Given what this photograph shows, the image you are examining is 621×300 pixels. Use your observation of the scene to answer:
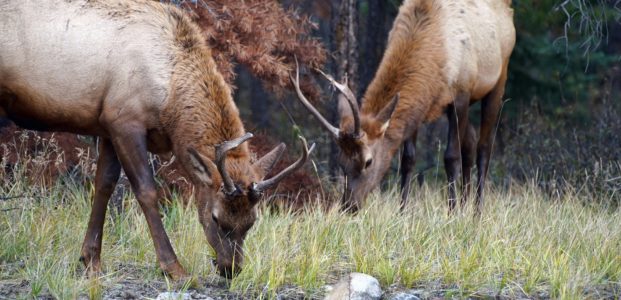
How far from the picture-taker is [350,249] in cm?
752

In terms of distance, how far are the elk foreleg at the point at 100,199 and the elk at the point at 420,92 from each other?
2.20m

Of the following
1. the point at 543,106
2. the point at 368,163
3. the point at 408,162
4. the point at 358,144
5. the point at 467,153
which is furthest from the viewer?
the point at 543,106

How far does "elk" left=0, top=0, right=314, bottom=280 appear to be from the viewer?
6.91 meters

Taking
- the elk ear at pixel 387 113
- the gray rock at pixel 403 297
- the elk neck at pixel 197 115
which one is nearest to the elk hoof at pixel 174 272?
the elk neck at pixel 197 115

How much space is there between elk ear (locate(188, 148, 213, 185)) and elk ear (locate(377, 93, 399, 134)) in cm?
258

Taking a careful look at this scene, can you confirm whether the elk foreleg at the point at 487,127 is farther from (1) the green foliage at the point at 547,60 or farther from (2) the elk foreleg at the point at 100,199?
(2) the elk foreleg at the point at 100,199

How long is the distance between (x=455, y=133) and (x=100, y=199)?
3873 mm

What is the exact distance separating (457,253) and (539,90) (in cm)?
671

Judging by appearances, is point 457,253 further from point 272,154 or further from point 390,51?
point 390,51

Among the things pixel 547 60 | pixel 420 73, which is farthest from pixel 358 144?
pixel 547 60

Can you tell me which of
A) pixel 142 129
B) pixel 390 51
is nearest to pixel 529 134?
pixel 390 51

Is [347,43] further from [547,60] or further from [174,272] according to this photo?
[174,272]

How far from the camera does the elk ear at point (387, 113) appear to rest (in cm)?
911

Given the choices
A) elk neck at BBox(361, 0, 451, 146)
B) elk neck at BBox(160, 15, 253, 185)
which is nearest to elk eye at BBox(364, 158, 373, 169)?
elk neck at BBox(361, 0, 451, 146)
